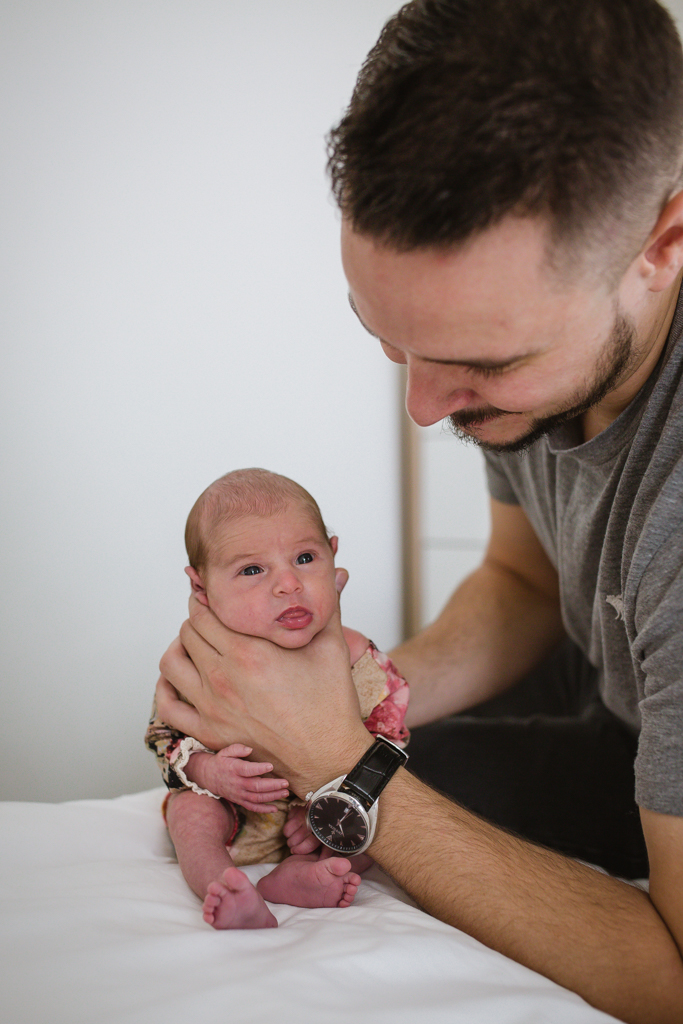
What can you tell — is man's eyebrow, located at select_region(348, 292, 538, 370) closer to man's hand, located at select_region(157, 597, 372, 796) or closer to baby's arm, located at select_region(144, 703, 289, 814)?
man's hand, located at select_region(157, 597, 372, 796)

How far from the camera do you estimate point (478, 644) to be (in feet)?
4.94

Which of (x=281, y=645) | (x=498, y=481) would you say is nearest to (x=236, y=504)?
(x=281, y=645)

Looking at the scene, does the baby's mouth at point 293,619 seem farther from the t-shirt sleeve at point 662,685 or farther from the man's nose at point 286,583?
the t-shirt sleeve at point 662,685

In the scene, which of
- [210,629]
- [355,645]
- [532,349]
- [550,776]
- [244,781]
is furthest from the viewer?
[550,776]

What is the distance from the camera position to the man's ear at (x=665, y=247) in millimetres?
827

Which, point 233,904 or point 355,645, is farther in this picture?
point 355,645

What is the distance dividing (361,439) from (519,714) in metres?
1.06

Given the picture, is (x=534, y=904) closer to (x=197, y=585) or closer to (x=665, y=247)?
(x=197, y=585)

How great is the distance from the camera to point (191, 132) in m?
1.86

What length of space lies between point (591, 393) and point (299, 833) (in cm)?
69

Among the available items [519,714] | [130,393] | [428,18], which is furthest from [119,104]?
[519,714]

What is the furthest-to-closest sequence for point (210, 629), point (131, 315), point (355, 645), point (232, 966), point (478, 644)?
point (131, 315) < point (478, 644) < point (355, 645) < point (210, 629) < point (232, 966)

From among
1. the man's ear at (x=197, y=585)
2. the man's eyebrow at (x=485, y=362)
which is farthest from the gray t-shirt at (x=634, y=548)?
the man's ear at (x=197, y=585)

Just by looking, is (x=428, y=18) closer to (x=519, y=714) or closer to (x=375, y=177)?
(x=375, y=177)
